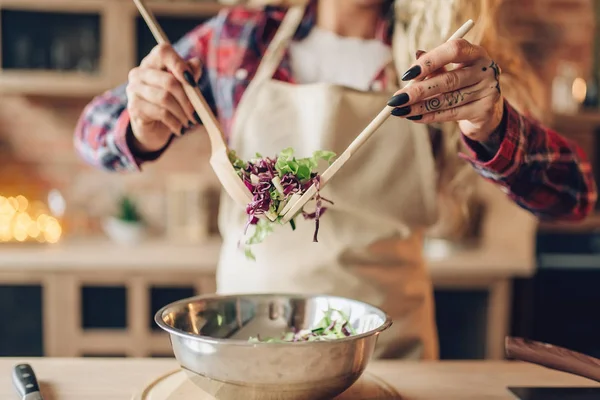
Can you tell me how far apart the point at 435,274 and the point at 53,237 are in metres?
1.58

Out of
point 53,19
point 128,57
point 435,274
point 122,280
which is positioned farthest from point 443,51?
point 53,19

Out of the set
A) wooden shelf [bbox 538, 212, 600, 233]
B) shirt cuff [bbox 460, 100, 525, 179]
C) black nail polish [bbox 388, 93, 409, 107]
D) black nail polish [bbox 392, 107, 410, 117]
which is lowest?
wooden shelf [bbox 538, 212, 600, 233]

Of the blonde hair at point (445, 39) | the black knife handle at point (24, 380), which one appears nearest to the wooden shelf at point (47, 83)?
the blonde hair at point (445, 39)

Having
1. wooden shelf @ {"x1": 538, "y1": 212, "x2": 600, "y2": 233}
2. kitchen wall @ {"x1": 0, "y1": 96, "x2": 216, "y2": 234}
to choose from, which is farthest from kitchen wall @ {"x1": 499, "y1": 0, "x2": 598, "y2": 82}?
kitchen wall @ {"x1": 0, "y1": 96, "x2": 216, "y2": 234}

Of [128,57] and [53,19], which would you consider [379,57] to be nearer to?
[128,57]

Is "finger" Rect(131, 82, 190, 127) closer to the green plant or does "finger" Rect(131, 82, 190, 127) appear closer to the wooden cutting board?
the wooden cutting board

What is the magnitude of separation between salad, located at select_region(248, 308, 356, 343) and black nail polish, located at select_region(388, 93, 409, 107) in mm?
326

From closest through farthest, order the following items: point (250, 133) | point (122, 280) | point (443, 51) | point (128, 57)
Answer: point (443, 51) < point (250, 133) < point (122, 280) < point (128, 57)

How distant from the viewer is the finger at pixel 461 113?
87cm

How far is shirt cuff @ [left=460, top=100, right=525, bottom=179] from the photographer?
40.1 inches

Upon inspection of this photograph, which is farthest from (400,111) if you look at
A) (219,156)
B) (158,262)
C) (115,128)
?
(158,262)

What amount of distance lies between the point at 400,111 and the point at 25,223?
2193 millimetres

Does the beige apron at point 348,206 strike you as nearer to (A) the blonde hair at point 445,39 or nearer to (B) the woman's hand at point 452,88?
(A) the blonde hair at point 445,39

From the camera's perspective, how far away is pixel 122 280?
2.33 meters
